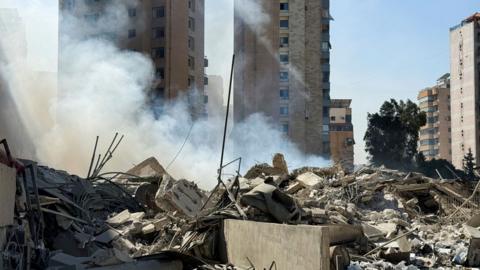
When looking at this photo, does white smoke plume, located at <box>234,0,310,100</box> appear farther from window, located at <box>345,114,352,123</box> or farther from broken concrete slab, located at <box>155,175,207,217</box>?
broken concrete slab, located at <box>155,175,207,217</box>

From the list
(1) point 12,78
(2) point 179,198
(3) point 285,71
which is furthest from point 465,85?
(2) point 179,198

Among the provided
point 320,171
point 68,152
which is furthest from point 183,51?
point 320,171

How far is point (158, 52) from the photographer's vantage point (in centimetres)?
4997

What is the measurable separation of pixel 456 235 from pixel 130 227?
237 inches

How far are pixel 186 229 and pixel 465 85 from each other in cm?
6227

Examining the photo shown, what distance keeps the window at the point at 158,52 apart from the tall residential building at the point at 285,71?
282 inches

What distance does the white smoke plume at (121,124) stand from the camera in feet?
121

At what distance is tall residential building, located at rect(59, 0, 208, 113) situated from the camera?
49.4 metres

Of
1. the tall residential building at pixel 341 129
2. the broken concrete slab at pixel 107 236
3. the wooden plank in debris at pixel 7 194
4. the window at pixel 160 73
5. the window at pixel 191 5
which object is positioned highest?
the window at pixel 191 5

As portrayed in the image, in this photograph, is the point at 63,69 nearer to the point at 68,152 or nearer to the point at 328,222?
the point at 68,152

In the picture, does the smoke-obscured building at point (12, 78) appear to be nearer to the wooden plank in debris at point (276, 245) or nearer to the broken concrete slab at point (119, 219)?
the broken concrete slab at point (119, 219)

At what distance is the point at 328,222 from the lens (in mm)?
11578

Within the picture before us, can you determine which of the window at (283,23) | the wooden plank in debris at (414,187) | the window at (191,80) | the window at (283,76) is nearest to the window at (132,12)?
the window at (191,80)

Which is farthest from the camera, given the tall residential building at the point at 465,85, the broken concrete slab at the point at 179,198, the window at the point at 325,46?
the tall residential building at the point at 465,85
